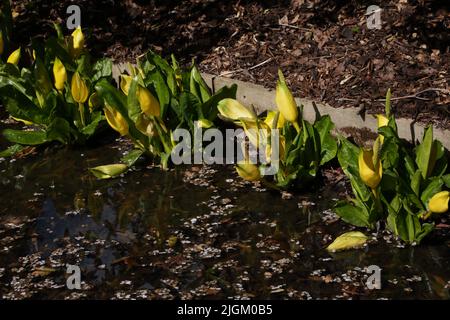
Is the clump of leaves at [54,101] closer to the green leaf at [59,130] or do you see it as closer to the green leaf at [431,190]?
the green leaf at [59,130]

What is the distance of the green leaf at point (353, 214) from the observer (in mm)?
3895

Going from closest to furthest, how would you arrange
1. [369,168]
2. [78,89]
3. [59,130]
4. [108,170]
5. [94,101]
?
[369,168] → [108,170] → [78,89] → [59,130] → [94,101]

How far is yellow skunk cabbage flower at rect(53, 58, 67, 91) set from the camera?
→ 4.87m

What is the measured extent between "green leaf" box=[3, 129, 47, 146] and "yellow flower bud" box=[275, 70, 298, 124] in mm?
1618

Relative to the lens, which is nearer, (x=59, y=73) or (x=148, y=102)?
(x=148, y=102)

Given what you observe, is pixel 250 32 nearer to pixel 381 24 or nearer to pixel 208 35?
pixel 208 35

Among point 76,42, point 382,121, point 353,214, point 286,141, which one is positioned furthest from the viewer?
point 76,42

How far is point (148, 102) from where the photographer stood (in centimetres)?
442

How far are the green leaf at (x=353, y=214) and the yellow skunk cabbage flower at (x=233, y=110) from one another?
780 millimetres

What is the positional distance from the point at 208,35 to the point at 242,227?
218 cm

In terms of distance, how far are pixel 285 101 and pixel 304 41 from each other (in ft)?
4.27

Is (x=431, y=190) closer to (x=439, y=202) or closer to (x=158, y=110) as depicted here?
(x=439, y=202)

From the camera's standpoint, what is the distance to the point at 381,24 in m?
5.26

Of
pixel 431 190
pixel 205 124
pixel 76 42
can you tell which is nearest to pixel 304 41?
pixel 205 124
